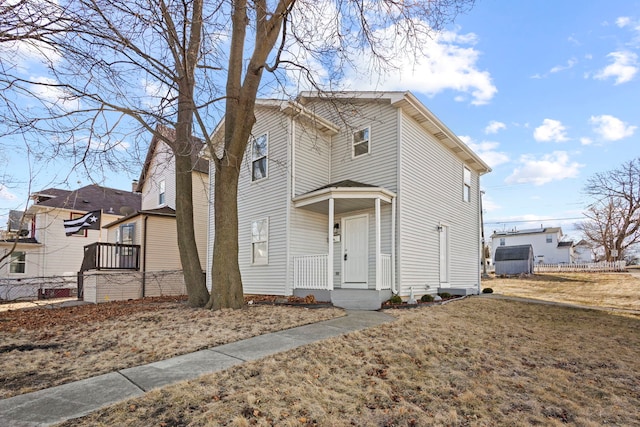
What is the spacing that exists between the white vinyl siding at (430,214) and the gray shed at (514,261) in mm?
14839

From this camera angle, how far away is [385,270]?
9703 millimetres

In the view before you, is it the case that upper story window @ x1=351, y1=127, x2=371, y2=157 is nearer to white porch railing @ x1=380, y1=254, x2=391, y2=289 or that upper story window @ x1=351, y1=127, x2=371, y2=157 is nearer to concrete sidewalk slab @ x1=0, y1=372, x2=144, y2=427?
white porch railing @ x1=380, y1=254, x2=391, y2=289

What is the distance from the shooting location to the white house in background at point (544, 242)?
45.2 m

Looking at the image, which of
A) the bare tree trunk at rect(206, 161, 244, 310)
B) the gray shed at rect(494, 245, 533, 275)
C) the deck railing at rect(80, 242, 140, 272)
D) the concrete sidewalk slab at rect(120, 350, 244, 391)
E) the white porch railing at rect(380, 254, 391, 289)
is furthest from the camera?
the gray shed at rect(494, 245, 533, 275)

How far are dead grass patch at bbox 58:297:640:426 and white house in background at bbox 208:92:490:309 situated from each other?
369cm

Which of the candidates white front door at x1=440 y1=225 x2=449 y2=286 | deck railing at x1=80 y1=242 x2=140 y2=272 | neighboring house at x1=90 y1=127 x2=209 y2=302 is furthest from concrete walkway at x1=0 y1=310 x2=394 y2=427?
deck railing at x1=80 y1=242 x2=140 y2=272

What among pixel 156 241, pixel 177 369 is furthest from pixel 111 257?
pixel 177 369

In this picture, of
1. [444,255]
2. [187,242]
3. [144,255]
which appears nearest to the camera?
[187,242]

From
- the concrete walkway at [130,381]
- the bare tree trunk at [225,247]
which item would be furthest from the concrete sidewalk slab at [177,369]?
the bare tree trunk at [225,247]

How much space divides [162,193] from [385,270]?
13.6m

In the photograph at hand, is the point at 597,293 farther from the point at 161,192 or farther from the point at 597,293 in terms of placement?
the point at 161,192

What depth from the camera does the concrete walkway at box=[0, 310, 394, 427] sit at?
3.01 m

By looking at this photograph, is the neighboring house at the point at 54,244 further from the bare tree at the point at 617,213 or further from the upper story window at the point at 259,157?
the bare tree at the point at 617,213

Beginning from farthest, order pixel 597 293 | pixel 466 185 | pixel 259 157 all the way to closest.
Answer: pixel 597 293
pixel 466 185
pixel 259 157
